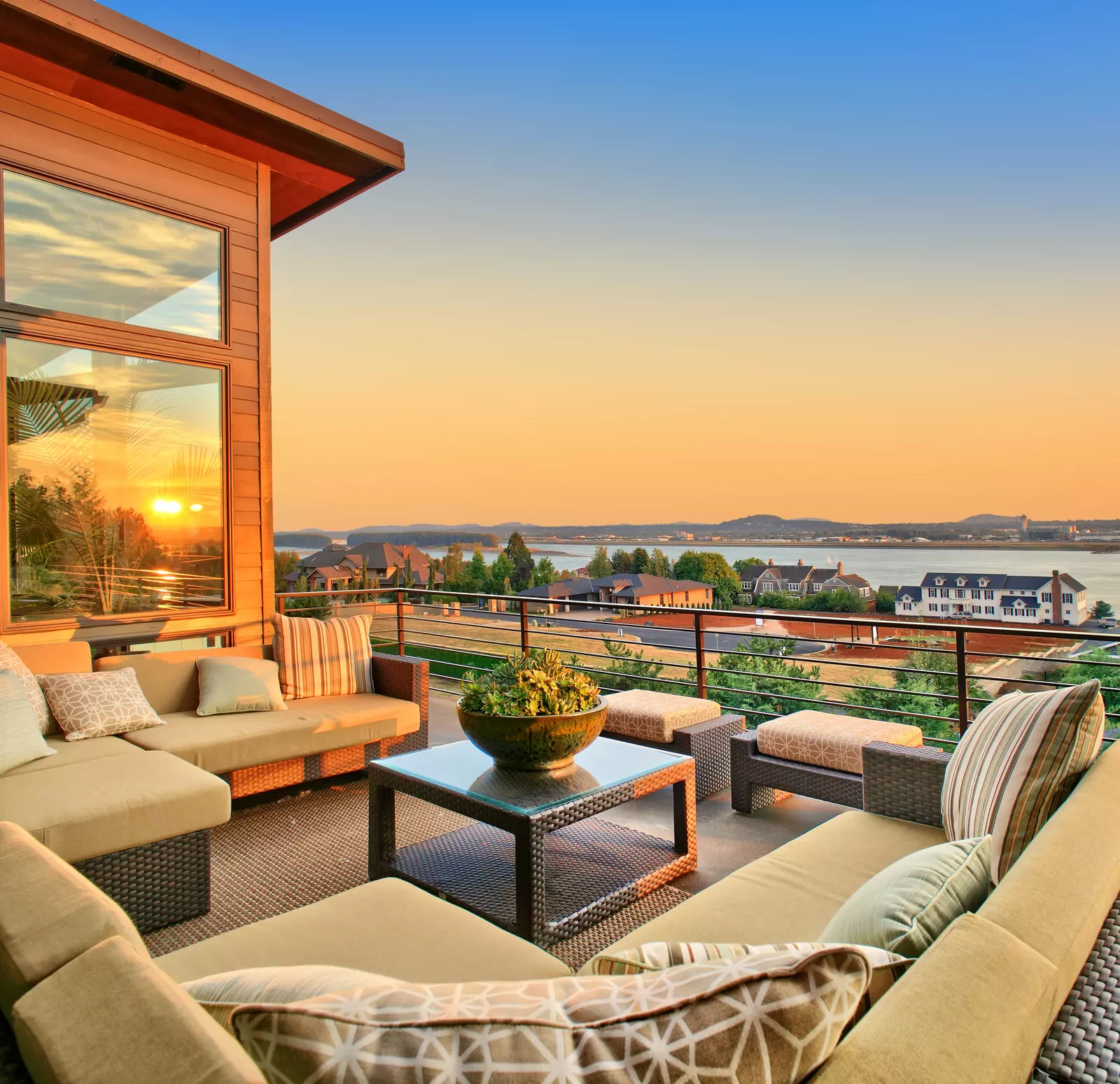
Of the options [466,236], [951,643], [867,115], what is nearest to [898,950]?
[951,643]

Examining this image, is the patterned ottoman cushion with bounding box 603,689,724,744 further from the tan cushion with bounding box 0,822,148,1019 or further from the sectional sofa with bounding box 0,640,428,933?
the tan cushion with bounding box 0,822,148,1019

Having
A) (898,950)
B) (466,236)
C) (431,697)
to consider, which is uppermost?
(466,236)

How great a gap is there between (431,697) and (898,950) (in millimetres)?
5868

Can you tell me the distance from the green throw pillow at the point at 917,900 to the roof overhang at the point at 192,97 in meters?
4.90

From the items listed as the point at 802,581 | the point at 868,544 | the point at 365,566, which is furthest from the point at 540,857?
the point at 868,544

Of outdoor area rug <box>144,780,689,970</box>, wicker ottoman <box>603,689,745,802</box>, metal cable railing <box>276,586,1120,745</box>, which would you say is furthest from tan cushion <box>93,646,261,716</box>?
wicker ottoman <box>603,689,745,802</box>

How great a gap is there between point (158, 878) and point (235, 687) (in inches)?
53.1

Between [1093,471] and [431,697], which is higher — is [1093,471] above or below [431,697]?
above

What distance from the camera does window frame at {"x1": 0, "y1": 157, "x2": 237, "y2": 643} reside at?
3.87 metres

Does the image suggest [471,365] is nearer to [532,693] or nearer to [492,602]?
[492,602]

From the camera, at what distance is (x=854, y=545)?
893 centimetres

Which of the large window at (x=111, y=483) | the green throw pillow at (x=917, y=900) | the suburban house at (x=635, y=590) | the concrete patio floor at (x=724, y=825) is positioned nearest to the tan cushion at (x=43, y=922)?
the green throw pillow at (x=917, y=900)

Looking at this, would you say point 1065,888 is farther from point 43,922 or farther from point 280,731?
point 280,731

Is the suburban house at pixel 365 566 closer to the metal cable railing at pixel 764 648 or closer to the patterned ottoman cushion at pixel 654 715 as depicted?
the metal cable railing at pixel 764 648
